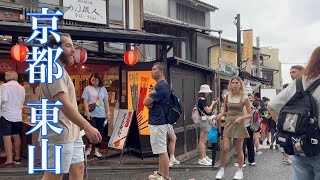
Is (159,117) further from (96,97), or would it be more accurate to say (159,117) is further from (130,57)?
(130,57)

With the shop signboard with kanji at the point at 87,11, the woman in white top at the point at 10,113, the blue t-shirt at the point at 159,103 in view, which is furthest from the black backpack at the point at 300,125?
the shop signboard with kanji at the point at 87,11

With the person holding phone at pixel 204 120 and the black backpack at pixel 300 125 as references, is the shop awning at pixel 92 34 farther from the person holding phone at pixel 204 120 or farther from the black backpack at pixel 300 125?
the black backpack at pixel 300 125

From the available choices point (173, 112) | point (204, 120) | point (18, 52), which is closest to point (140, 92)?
point (204, 120)

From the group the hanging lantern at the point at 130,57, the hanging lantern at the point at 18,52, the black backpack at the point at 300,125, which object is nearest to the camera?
the black backpack at the point at 300,125

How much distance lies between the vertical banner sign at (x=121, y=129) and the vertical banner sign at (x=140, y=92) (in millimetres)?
596

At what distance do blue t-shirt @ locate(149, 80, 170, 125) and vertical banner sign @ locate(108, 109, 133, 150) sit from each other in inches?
82.0

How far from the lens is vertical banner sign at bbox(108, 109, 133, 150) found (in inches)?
319

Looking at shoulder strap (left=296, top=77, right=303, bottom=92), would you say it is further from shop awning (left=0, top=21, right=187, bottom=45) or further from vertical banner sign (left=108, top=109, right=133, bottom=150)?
vertical banner sign (left=108, top=109, right=133, bottom=150)

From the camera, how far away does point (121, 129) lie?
8297 millimetres

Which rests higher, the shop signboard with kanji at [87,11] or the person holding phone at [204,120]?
the shop signboard with kanji at [87,11]

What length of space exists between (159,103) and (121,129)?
241 cm

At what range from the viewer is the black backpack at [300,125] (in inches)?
127

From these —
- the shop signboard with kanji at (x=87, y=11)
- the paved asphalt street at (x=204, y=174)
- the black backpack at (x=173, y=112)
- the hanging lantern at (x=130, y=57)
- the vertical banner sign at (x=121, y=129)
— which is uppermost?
the shop signboard with kanji at (x=87, y=11)

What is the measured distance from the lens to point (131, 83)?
9156mm
